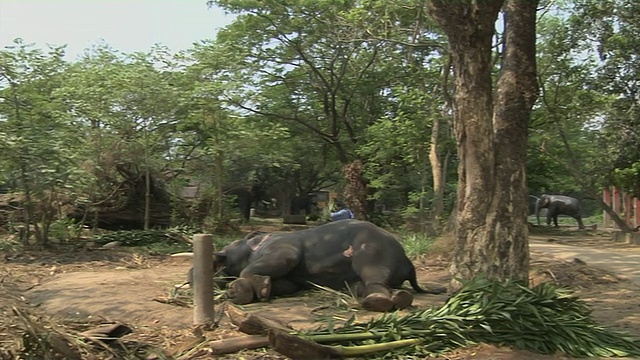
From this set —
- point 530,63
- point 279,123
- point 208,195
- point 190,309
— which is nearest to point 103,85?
point 208,195

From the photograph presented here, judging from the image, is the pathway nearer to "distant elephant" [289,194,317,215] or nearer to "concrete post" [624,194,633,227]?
"concrete post" [624,194,633,227]

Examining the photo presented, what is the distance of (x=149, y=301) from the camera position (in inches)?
290

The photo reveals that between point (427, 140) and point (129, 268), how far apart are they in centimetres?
837

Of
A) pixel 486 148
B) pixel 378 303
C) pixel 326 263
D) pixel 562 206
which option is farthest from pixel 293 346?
pixel 562 206

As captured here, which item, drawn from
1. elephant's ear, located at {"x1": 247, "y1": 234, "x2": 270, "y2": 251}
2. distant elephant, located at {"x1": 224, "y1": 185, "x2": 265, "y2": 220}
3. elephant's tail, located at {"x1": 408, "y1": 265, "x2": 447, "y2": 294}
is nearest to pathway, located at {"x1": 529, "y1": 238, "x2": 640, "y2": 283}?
elephant's tail, located at {"x1": 408, "y1": 265, "x2": 447, "y2": 294}

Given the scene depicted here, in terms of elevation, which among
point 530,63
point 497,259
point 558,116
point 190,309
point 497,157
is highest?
point 558,116

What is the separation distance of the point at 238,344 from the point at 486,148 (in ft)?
10.0

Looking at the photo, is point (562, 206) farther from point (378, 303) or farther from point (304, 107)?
point (378, 303)

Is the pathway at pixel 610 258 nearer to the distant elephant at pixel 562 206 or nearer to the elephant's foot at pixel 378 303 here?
the elephant's foot at pixel 378 303

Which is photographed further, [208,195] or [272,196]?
[272,196]

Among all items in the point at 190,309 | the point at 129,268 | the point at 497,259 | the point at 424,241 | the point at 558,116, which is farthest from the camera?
the point at 558,116

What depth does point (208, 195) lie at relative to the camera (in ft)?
58.9

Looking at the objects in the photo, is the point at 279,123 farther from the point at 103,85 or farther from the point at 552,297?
the point at 552,297

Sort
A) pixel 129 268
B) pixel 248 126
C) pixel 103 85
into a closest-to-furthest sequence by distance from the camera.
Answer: pixel 129 268
pixel 103 85
pixel 248 126
